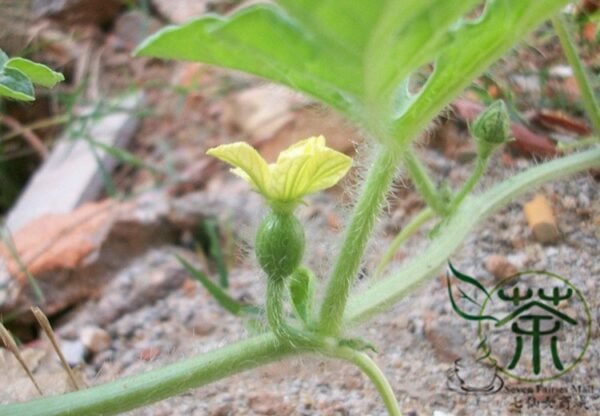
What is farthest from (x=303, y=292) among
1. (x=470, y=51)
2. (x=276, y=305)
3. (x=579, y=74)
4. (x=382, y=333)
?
(x=579, y=74)

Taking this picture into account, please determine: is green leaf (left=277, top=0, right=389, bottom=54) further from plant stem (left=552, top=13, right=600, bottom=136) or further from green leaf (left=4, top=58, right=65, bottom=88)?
plant stem (left=552, top=13, right=600, bottom=136)

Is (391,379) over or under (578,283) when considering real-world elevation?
under

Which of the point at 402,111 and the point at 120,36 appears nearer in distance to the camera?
the point at 402,111

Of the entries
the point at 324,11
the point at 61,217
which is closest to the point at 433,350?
the point at 324,11

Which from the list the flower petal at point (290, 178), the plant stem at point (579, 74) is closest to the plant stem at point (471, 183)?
the plant stem at point (579, 74)

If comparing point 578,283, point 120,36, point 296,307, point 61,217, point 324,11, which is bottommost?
point 61,217

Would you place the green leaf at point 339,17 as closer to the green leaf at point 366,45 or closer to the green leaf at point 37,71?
the green leaf at point 366,45

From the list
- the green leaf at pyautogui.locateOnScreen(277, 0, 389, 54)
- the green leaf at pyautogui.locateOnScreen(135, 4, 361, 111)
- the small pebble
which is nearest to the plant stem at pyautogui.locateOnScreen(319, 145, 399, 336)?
the green leaf at pyautogui.locateOnScreen(135, 4, 361, 111)

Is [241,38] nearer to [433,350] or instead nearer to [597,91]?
[433,350]
